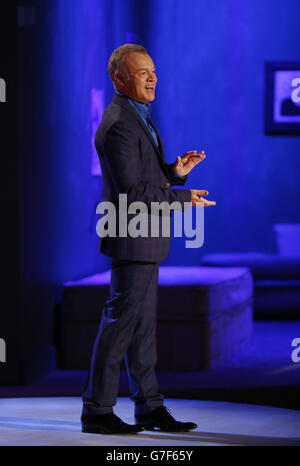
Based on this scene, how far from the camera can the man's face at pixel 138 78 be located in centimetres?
359

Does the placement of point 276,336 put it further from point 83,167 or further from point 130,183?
point 130,183

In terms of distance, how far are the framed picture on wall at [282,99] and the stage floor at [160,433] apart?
16.7ft

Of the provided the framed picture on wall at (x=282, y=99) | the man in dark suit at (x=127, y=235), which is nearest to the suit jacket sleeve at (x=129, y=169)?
the man in dark suit at (x=127, y=235)

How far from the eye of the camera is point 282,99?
9.13 metres

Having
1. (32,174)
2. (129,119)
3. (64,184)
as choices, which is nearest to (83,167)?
(64,184)

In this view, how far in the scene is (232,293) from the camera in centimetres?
620

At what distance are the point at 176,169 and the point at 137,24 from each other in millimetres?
5432

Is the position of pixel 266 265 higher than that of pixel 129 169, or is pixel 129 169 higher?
pixel 129 169

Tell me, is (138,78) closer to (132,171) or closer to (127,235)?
(132,171)

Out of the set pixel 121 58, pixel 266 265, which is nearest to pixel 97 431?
pixel 121 58

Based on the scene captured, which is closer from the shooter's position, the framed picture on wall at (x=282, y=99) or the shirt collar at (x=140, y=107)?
the shirt collar at (x=140, y=107)

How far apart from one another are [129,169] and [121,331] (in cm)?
58

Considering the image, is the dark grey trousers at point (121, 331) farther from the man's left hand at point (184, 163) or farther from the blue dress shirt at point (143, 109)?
the blue dress shirt at point (143, 109)

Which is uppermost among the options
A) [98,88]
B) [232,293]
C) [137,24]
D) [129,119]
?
[137,24]
